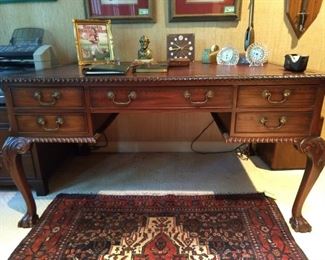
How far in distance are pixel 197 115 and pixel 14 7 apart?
1.52 meters

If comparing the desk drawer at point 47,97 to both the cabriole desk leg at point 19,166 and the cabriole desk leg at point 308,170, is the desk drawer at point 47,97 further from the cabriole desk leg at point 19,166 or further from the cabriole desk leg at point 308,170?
the cabriole desk leg at point 308,170

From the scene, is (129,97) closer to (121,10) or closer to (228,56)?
(228,56)

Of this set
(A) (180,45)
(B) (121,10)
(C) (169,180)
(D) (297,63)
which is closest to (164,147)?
(C) (169,180)

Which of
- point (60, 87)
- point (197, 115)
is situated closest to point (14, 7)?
point (60, 87)

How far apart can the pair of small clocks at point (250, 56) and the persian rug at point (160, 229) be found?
797 millimetres

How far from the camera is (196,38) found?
5.94 feet

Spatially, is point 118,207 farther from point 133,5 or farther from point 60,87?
point 133,5

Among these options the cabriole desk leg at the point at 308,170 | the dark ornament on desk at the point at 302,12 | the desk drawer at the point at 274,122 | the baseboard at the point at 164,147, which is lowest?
the baseboard at the point at 164,147

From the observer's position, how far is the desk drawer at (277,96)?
1115 mm

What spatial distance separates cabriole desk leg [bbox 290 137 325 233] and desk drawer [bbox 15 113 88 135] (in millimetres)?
1032

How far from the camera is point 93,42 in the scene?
1.56 metres

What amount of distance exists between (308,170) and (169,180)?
0.86 metres

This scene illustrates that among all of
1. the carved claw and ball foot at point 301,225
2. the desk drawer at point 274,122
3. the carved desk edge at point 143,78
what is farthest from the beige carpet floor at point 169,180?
the carved desk edge at point 143,78

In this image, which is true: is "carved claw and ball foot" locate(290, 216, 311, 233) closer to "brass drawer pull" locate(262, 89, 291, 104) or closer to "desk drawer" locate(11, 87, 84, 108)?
"brass drawer pull" locate(262, 89, 291, 104)
